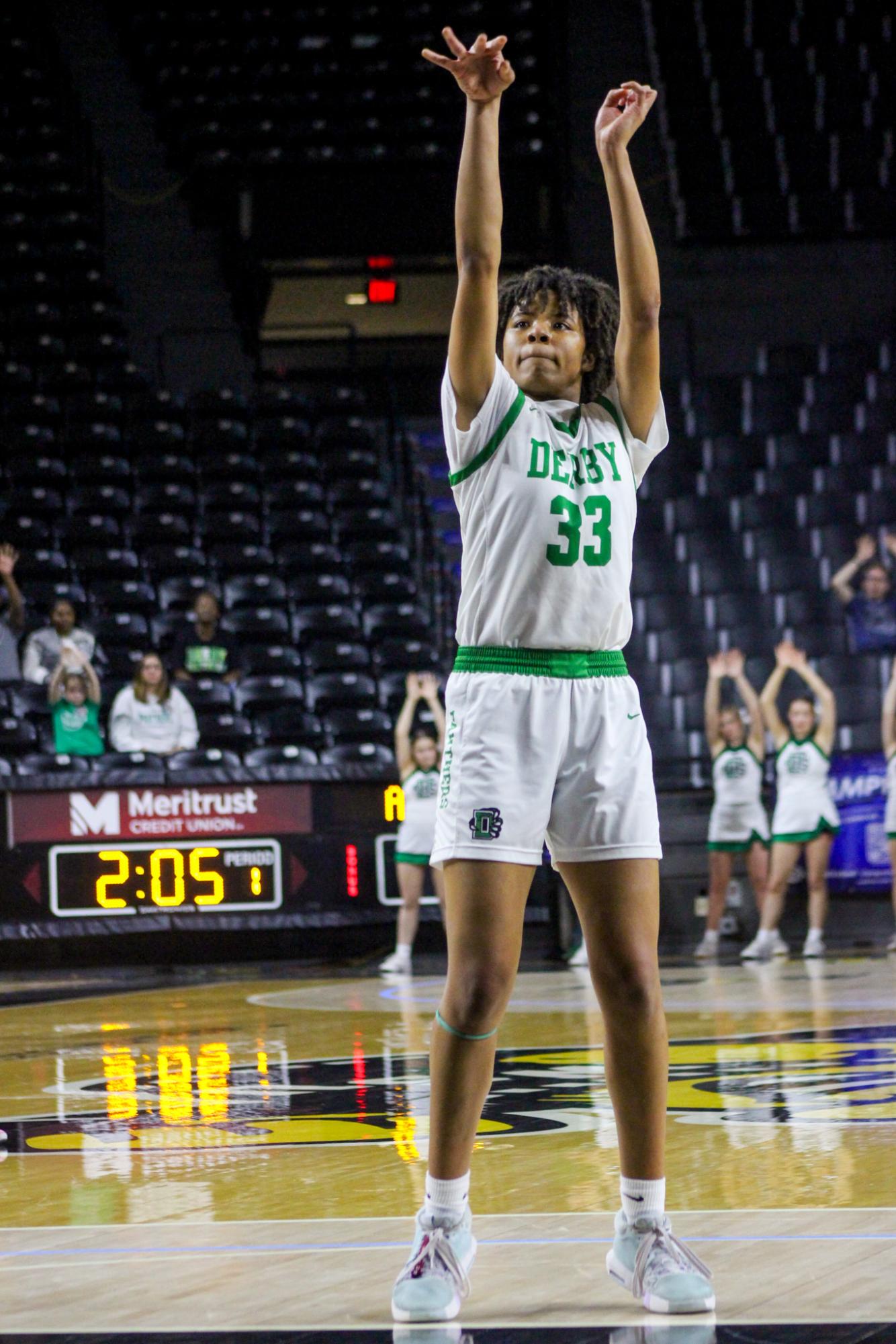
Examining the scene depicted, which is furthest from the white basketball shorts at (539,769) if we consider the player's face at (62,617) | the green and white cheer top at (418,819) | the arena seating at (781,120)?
the arena seating at (781,120)

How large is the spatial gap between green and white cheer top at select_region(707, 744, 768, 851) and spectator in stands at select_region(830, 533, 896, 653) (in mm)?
1888

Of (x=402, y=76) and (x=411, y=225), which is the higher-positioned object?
(x=402, y=76)

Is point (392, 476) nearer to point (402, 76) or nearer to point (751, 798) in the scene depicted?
point (402, 76)

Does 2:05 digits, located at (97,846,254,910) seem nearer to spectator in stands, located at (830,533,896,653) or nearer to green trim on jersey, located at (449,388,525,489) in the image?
spectator in stands, located at (830,533,896,653)

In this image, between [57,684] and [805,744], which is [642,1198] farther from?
[57,684]

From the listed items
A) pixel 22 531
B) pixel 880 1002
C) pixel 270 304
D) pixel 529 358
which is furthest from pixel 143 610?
pixel 529 358

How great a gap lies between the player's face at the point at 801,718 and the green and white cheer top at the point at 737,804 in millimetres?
427

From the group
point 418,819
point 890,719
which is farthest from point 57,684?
point 890,719

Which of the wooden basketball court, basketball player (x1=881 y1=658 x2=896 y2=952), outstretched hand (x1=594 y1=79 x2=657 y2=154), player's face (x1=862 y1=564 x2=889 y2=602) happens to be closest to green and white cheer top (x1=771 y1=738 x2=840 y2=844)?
basketball player (x1=881 y1=658 x2=896 y2=952)

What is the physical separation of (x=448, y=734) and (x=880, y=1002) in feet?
17.3

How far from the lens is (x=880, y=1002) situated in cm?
770

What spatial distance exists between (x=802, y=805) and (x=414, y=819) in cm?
287

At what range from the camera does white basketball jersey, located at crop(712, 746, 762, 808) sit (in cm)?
1261

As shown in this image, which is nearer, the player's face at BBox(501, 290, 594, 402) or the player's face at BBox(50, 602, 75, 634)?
the player's face at BBox(501, 290, 594, 402)
